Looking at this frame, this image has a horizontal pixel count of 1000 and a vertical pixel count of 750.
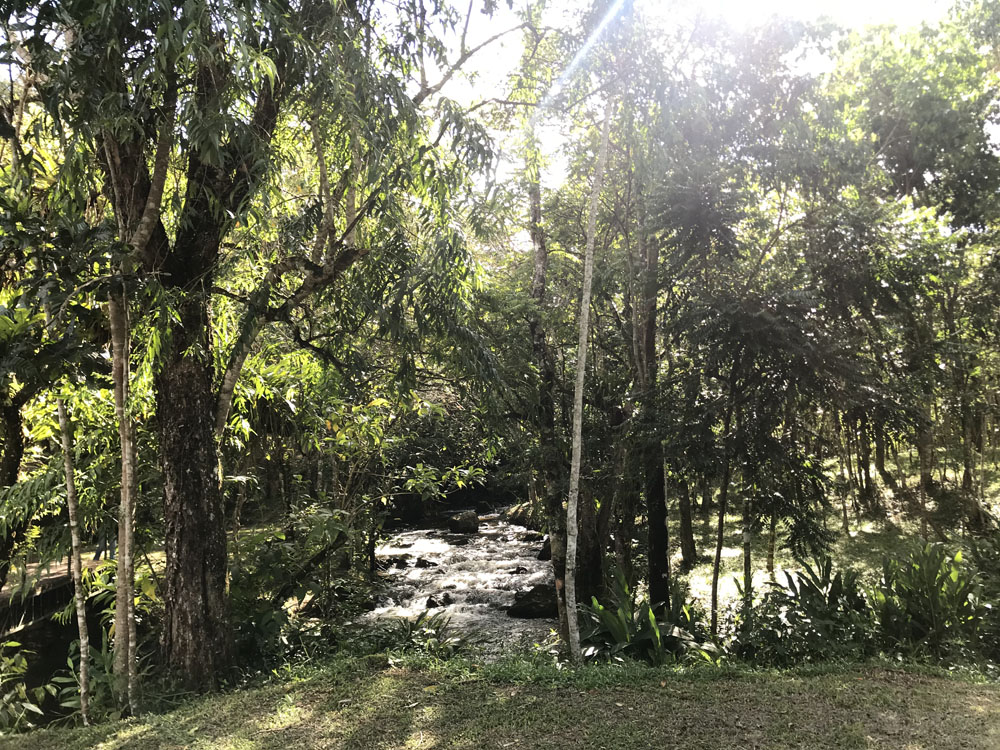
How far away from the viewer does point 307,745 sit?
3914 millimetres

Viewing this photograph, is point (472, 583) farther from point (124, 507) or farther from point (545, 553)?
point (124, 507)

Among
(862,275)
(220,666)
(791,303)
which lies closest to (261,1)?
(220,666)

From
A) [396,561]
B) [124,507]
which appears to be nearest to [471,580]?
[396,561]

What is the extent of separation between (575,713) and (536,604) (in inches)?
260

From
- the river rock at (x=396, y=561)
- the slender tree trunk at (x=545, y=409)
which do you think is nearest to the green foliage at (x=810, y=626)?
the slender tree trunk at (x=545, y=409)

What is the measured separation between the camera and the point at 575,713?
4.28 meters

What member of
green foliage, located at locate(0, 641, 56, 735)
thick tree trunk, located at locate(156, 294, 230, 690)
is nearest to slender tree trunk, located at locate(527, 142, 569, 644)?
thick tree trunk, located at locate(156, 294, 230, 690)

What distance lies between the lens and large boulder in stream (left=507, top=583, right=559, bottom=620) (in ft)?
34.6

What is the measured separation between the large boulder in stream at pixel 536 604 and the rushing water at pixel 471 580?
0.58ft

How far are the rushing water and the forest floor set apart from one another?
2.80 meters

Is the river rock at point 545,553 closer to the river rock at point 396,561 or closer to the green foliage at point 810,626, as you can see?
the river rock at point 396,561

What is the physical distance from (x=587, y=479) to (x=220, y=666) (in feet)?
16.0

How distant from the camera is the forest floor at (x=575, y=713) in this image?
12.7 feet

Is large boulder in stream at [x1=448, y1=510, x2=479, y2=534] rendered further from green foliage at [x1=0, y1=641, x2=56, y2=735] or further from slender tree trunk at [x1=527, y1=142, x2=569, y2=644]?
green foliage at [x1=0, y1=641, x2=56, y2=735]
